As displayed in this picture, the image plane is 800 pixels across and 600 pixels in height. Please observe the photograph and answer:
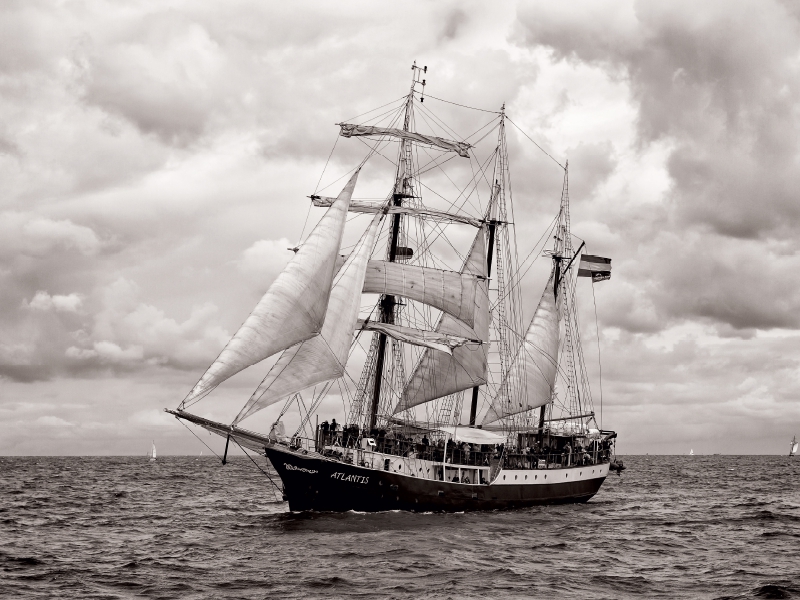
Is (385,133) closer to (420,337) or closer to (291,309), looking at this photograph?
(420,337)

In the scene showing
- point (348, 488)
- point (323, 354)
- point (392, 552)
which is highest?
point (323, 354)

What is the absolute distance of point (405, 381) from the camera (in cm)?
6962

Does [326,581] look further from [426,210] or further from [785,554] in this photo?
[426,210]

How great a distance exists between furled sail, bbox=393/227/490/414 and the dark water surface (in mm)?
12226

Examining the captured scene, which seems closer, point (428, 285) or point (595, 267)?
point (428, 285)

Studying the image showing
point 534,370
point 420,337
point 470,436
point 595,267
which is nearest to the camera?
point 470,436

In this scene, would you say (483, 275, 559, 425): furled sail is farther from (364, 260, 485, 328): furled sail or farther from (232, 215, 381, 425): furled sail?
(232, 215, 381, 425): furled sail

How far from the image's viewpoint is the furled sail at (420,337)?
63.0 meters

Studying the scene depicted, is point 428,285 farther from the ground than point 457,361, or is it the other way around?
point 428,285

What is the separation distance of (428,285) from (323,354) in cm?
1578

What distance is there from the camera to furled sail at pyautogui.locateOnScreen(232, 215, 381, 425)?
5072 cm

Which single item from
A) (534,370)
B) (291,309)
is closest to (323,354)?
(291,309)

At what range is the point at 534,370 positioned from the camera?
78750 millimetres

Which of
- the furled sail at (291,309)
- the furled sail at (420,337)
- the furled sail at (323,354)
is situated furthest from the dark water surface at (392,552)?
the furled sail at (420,337)
